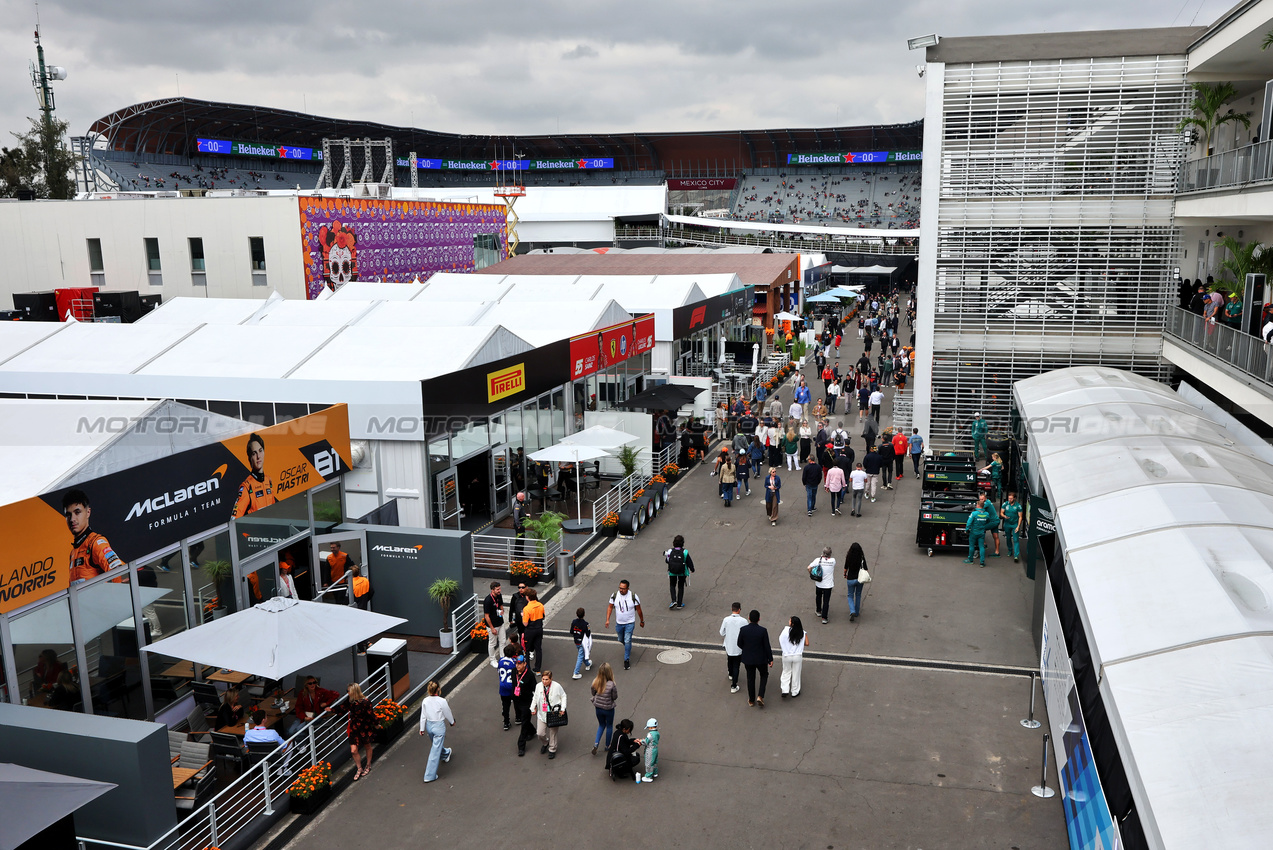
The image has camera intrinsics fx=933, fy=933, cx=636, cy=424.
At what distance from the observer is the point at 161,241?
3803cm

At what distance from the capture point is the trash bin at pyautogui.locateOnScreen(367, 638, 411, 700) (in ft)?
38.3

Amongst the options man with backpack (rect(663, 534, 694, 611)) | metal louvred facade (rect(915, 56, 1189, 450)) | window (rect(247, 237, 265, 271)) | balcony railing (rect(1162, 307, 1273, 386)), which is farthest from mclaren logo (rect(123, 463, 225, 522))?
window (rect(247, 237, 265, 271))

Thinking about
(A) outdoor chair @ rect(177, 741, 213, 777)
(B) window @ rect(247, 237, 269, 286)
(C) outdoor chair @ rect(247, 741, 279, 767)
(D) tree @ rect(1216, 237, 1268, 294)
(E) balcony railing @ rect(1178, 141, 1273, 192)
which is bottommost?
(A) outdoor chair @ rect(177, 741, 213, 777)

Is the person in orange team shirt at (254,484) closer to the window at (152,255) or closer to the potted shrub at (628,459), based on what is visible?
the potted shrub at (628,459)

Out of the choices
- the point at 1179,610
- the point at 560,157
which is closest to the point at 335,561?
the point at 1179,610

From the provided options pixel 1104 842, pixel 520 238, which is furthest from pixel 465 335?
pixel 520 238

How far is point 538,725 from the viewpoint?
10.5 m

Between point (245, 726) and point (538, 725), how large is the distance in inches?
130

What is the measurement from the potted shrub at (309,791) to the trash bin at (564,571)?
21.4ft

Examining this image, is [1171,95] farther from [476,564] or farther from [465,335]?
[476,564]

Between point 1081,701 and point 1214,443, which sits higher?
point 1214,443

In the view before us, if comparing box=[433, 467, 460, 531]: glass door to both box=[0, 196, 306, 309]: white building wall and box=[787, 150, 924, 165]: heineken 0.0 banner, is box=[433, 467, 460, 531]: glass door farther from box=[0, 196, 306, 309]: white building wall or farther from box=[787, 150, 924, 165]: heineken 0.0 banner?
box=[787, 150, 924, 165]: heineken 0.0 banner

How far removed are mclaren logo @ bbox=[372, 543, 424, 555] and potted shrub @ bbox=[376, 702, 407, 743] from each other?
9.60ft

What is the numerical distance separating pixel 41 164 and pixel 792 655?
72.1 meters
